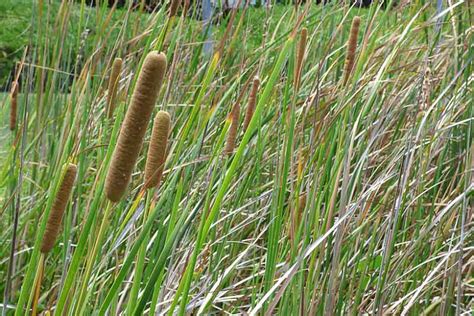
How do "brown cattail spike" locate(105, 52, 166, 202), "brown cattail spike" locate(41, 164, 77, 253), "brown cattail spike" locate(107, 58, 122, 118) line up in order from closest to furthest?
"brown cattail spike" locate(105, 52, 166, 202), "brown cattail spike" locate(41, 164, 77, 253), "brown cattail spike" locate(107, 58, 122, 118)

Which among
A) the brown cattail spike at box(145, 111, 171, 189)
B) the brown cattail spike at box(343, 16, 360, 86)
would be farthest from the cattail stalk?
the brown cattail spike at box(145, 111, 171, 189)

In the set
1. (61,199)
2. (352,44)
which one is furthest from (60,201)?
(352,44)


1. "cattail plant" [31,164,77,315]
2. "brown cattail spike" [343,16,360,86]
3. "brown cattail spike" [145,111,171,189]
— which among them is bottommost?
"cattail plant" [31,164,77,315]

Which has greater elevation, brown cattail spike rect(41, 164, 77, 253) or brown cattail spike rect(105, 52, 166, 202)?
brown cattail spike rect(105, 52, 166, 202)

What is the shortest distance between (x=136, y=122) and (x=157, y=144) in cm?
8

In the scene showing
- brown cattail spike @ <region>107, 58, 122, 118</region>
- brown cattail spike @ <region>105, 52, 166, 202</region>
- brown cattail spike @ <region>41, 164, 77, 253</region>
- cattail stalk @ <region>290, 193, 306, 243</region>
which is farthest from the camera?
brown cattail spike @ <region>107, 58, 122, 118</region>

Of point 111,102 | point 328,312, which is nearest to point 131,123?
point 328,312

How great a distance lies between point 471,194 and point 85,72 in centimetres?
70

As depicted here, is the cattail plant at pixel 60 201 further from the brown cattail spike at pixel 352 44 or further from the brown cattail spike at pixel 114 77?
the brown cattail spike at pixel 352 44

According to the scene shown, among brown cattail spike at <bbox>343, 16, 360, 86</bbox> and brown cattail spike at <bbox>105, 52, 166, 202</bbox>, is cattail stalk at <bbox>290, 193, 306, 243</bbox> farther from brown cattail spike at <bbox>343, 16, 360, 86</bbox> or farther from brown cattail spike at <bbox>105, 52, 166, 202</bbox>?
brown cattail spike at <bbox>105, 52, 166, 202</bbox>

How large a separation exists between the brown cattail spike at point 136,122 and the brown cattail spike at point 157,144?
0.04 meters

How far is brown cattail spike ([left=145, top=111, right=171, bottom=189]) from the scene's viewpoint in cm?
76

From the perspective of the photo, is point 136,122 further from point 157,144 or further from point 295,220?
point 295,220

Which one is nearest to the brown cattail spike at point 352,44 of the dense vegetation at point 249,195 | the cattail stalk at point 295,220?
the dense vegetation at point 249,195
